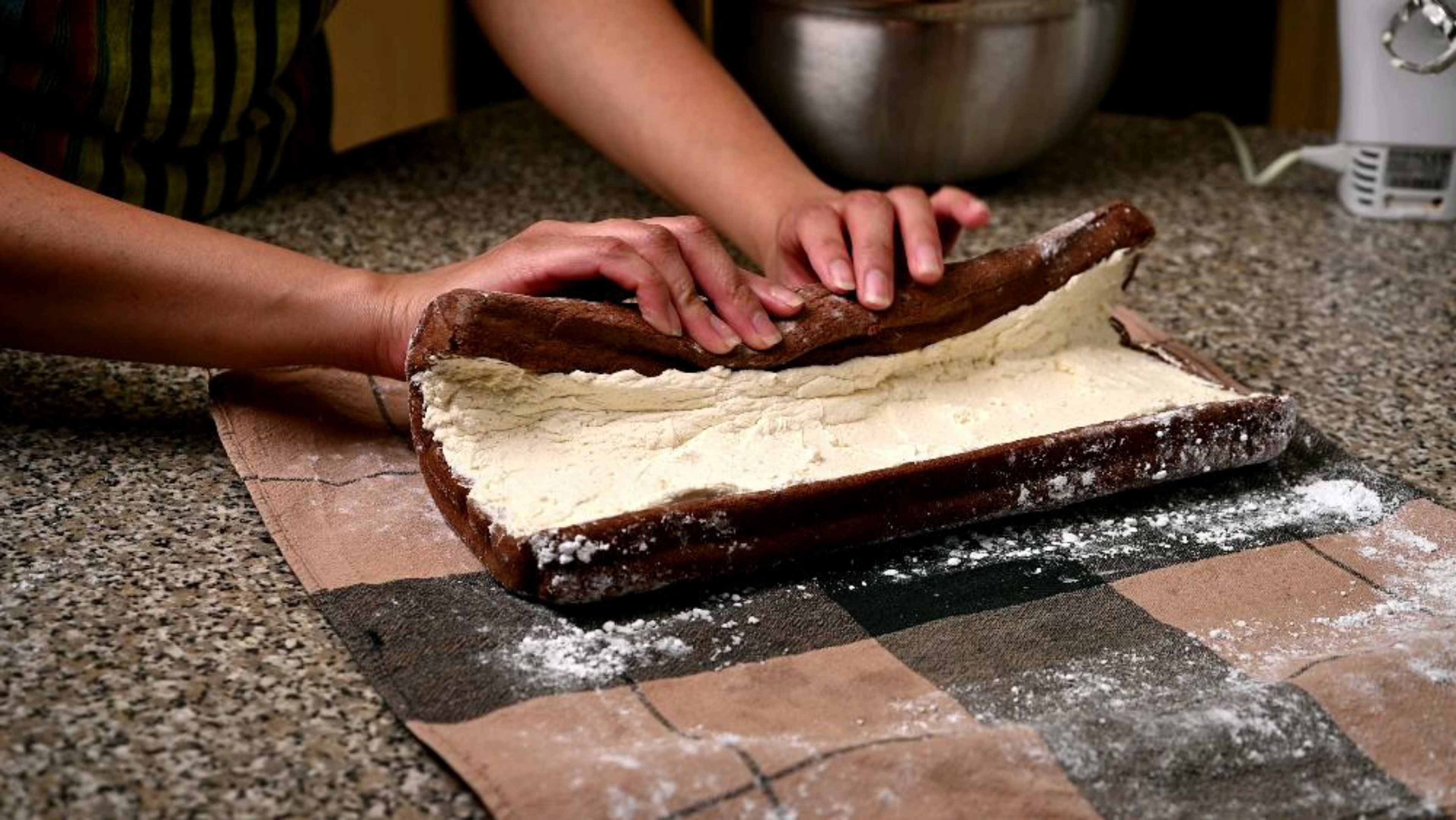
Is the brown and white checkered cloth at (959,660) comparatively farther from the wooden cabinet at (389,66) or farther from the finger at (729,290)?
the wooden cabinet at (389,66)

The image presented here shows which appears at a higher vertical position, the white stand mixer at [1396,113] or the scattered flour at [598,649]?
the white stand mixer at [1396,113]

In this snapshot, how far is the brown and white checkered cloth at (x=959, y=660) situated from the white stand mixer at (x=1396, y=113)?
605 millimetres

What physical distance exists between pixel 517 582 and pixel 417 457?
0.61ft

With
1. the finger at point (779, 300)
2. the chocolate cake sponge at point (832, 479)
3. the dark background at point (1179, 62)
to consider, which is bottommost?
the dark background at point (1179, 62)

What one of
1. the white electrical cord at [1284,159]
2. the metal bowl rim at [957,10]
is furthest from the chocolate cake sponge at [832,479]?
the white electrical cord at [1284,159]

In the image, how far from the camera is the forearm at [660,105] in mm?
1324

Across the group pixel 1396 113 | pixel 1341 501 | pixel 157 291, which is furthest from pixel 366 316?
pixel 1396 113

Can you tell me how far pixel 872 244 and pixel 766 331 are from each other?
15cm

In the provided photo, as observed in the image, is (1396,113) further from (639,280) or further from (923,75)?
(639,280)

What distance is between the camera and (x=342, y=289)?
102 centimetres

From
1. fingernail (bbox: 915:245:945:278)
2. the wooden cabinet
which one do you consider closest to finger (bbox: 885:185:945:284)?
fingernail (bbox: 915:245:945:278)

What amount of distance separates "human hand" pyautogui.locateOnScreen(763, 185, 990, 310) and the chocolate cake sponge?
18mm

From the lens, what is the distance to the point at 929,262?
1.05m

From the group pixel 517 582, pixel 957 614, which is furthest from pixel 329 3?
pixel 957 614
